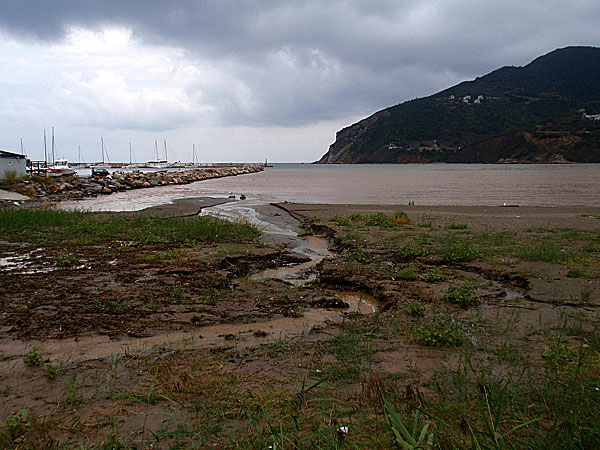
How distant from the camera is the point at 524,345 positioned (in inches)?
201

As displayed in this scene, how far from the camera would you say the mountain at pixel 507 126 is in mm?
114375

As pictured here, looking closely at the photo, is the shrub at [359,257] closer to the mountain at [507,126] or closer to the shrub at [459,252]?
the shrub at [459,252]

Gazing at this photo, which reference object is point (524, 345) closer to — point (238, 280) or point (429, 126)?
point (238, 280)

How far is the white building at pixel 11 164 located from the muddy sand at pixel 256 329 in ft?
93.8

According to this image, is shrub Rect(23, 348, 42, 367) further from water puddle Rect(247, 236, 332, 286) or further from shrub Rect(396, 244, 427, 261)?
shrub Rect(396, 244, 427, 261)

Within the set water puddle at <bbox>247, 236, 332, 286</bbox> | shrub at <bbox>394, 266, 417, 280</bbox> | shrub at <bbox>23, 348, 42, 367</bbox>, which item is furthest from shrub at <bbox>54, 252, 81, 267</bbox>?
shrub at <bbox>394, 266, 417, 280</bbox>

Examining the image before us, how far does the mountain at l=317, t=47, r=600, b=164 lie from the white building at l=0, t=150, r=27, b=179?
118m

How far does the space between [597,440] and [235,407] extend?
8.90ft

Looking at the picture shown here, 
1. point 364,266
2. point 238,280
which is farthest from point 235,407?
point 364,266

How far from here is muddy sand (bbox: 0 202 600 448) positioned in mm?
3506

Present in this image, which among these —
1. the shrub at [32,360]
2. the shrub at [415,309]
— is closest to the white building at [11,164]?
the shrub at [32,360]

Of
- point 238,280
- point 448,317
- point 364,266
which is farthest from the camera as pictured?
point 364,266

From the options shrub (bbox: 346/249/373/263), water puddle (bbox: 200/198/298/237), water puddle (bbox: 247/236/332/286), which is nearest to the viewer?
water puddle (bbox: 247/236/332/286)

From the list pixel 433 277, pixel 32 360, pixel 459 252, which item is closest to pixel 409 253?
pixel 459 252
